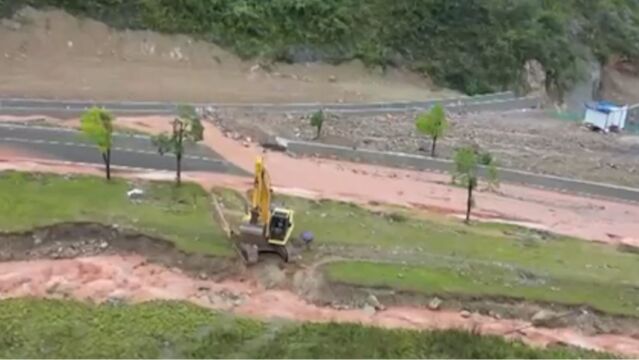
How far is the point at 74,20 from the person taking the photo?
45344mm

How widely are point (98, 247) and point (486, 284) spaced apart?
340 inches

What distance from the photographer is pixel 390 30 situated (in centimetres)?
5238

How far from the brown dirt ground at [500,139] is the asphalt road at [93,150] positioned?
4.91 metres

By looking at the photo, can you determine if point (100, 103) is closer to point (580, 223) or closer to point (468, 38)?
point (580, 223)

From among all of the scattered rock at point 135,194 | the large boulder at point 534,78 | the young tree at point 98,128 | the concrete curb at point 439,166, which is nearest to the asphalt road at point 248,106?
the large boulder at point 534,78

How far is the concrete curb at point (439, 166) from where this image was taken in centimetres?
3300

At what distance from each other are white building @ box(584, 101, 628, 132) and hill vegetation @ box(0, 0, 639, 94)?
7841 millimetres

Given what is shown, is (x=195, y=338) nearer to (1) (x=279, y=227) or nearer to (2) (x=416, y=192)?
(1) (x=279, y=227)

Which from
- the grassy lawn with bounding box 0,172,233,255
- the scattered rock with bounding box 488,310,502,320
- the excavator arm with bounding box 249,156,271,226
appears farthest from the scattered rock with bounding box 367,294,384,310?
the grassy lawn with bounding box 0,172,233,255

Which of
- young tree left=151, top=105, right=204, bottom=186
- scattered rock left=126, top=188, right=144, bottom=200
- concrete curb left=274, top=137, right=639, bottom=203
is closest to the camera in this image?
scattered rock left=126, top=188, right=144, bottom=200

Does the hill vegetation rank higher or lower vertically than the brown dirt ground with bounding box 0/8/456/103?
higher

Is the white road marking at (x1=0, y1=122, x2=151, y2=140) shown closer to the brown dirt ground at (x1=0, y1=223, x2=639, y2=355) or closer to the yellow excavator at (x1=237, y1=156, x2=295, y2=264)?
the brown dirt ground at (x1=0, y1=223, x2=639, y2=355)

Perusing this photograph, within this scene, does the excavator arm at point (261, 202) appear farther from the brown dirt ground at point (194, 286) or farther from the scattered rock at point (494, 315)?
the scattered rock at point (494, 315)

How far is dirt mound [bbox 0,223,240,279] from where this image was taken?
2081 cm
